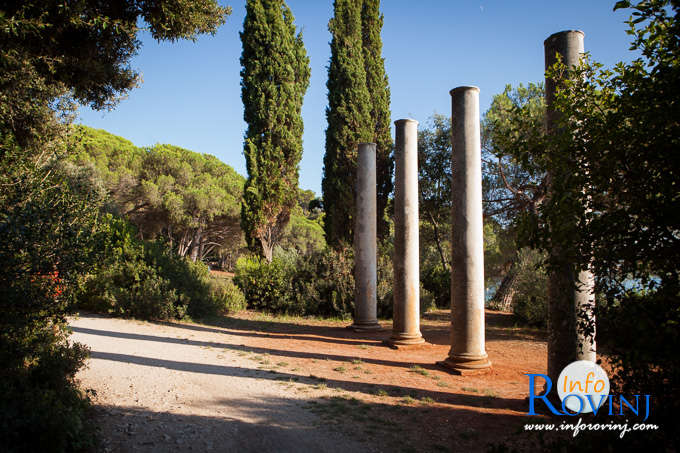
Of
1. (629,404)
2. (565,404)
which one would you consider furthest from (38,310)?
(565,404)

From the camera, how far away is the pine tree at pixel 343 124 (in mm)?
19109

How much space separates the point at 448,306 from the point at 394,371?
1244 centimetres

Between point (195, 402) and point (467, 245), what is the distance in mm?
5061

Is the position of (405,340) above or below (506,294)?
below

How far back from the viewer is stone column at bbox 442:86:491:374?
7508 mm

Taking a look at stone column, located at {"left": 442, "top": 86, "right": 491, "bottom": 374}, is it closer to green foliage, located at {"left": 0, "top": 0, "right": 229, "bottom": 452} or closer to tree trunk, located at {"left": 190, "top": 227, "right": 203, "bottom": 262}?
green foliage, located at {"left": 0, "top": 0, "right": 229, "bottom": 452}

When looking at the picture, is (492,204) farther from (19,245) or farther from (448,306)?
(19,245)

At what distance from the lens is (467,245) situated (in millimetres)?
7570

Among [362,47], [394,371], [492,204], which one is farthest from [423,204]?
[394,371]

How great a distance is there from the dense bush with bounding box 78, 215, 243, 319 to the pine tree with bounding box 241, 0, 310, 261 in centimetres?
512

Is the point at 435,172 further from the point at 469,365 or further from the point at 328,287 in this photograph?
the point at 469,365

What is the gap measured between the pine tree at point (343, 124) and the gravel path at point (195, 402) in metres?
10.9

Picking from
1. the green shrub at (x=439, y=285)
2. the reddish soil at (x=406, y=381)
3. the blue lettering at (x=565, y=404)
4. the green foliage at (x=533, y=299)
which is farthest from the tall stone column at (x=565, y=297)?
the green shrub at (x=439, y=285)

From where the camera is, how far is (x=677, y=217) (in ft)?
8.00
